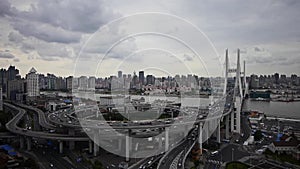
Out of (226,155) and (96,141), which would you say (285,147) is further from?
(96,141)

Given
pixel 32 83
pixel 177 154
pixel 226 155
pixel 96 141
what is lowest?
pixel 226 155

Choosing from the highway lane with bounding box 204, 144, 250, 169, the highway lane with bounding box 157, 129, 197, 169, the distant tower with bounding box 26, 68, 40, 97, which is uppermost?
the distant tower with bounding box 26, 68, 40, 97

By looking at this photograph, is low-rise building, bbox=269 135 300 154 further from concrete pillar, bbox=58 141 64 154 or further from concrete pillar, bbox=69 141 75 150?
concrete pillar, bbox=58 141 64 154

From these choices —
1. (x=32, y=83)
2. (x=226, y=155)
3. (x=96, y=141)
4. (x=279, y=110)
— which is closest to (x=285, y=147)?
(x=226, y=155)

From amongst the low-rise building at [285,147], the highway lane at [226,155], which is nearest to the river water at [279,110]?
the low-rise building at [285,147]

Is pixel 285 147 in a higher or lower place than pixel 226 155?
higher

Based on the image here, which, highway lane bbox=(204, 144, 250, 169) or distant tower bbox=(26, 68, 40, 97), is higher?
distant tower bbox=(26, 68, 40, 97)

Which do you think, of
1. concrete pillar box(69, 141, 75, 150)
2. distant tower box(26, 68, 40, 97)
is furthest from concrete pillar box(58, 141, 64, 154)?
distant tower box(26, 68, 40, 97)

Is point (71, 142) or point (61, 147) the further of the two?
point (71, 142)

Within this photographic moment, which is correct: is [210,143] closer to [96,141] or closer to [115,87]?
[96,141]

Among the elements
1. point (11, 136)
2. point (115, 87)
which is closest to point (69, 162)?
point (11, 136)

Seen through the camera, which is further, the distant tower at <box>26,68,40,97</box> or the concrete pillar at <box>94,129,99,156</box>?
the distant tower at <box>26,68,40,97</box>
